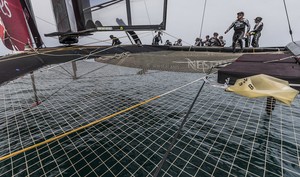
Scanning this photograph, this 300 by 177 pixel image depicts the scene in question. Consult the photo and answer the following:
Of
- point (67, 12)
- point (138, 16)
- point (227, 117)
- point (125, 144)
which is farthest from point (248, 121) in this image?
point (67, 12)

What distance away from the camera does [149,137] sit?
106 inches

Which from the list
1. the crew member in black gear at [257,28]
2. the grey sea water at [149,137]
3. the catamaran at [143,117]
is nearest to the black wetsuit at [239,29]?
the crew member in black gear at [257,28]

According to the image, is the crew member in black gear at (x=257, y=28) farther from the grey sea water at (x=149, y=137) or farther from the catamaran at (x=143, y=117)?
the grey sea water at (x=149, y=137)

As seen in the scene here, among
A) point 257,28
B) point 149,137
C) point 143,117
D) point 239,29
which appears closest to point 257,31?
point 257,28

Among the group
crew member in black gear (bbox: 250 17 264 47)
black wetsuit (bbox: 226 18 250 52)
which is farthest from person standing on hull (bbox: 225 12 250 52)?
crew member in black gear (bbox: 250 17 264 47)

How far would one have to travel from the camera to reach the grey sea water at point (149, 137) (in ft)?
6.79

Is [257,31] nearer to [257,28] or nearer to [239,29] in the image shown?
[257,28]

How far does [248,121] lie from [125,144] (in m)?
2.20

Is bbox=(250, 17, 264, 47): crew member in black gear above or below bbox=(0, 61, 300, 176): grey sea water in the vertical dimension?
above

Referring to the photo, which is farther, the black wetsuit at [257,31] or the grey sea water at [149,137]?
the black wetsuit at [257,31]

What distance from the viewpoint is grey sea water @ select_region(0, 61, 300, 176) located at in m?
2.07

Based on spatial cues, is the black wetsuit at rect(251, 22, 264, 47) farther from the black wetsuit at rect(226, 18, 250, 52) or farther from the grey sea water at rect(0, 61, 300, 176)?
the grey sea water at rect(0, 61, 300, 176)

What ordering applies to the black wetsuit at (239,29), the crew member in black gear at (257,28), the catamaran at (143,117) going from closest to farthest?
the catamaran at (143,117), the black wetsuit at (239,29), the crew member in black gear at (257,28)

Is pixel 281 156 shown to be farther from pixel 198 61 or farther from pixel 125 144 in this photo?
pixel 198 61
